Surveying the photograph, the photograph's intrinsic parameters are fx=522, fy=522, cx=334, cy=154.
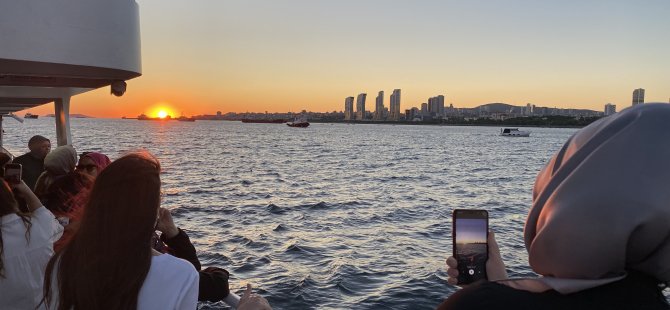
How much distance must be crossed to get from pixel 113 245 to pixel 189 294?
1.10ft

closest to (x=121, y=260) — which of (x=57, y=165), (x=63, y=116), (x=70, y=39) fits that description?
(x=57, y=165)

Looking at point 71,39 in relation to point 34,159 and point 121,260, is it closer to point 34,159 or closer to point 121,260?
point 34,159

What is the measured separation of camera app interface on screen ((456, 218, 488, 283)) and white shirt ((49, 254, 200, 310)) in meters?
1.07

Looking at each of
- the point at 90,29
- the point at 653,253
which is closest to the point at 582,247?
the point at 653,253

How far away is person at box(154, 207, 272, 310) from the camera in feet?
7.89

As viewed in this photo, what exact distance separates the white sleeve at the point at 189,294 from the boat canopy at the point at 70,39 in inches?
153

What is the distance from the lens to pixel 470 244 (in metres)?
2.20

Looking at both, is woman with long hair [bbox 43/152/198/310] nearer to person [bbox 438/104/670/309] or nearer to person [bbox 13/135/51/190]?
person [bbox 438/104/670/309]

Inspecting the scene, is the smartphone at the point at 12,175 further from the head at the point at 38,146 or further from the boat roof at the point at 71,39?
the head at the point at 38,146

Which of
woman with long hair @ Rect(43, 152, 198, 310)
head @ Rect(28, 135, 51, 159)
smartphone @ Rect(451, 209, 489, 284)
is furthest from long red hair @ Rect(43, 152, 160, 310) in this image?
head @ Rect(28, 135, 51, 159)

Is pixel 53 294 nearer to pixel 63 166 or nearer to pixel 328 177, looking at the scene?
pixel 63 166

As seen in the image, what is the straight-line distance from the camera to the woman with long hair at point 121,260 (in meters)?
1.95

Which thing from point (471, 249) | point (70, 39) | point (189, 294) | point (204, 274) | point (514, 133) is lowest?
point (514, 133)

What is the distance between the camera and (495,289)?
1.42 meters
